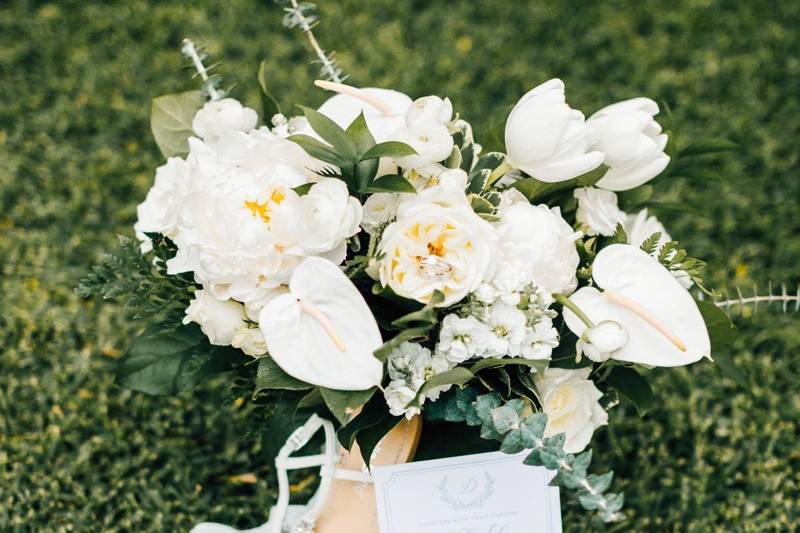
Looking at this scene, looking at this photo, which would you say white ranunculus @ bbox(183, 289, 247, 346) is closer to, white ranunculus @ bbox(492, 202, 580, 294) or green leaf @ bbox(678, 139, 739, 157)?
white ranunculus @ bbox(492, 202, 580, 294)

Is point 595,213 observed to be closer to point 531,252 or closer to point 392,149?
point 531,252

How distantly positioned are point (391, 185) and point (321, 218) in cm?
8

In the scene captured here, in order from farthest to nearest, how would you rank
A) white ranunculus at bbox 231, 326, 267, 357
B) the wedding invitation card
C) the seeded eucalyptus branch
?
the wedding invitation card < white ranunculus at bbox 231, 326, 267, 357 < the seeded eucalyptus branch

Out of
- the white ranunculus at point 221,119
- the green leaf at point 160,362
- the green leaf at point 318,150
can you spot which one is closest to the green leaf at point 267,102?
the white ranunculus at point 221,119

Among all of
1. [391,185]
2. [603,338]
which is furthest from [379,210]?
[603,338]

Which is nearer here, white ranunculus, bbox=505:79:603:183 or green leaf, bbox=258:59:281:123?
white ranunculus, bbox=505:79:603:183

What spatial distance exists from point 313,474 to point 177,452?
23 centimetres

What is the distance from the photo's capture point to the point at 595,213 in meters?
0.92

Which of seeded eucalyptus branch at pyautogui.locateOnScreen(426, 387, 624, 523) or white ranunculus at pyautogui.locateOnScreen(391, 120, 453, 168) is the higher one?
white ranunculus at pyautogui.locateOnScreen(391, 120, 453, 168)

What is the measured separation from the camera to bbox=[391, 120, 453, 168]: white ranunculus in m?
0.80

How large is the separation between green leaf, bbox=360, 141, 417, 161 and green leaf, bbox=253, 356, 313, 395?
0.24m

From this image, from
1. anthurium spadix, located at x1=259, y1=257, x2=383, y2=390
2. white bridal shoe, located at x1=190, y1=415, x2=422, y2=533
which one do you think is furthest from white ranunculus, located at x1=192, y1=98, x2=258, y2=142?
white bridal shoe, located at x1=190, y1=415, x2=422, y2=533

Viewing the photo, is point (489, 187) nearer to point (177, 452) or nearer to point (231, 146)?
point (231, 146)

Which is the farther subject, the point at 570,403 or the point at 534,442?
the point at 570,403
